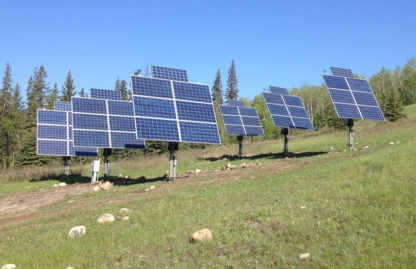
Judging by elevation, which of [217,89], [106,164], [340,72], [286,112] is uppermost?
[217,89]

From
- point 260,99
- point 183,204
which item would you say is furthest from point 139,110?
point 260,99

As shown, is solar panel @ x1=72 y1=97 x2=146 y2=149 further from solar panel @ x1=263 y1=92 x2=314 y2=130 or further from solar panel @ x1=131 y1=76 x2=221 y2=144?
solar panel @ x1=263 y1=92 x2=314 y2=130

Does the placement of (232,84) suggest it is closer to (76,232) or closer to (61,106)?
(61,106)

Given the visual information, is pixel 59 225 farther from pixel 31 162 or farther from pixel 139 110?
pixel 31 162

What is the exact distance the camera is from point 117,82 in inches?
4860

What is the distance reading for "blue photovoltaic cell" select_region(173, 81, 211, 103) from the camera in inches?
942

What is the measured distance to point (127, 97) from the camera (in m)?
116


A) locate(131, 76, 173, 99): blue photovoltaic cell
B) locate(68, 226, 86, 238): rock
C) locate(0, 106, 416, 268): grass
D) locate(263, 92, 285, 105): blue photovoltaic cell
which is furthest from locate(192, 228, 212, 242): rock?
locate(263, 92, 285, 105): blue photovoltaic cell

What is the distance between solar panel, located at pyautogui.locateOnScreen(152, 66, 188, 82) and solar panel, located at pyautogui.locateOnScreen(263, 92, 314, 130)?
1063 cm

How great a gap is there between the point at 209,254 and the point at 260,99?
110610 millimetres

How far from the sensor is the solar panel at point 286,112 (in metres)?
33.8

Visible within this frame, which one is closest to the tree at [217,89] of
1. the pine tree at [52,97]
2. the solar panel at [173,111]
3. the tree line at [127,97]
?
the tree line at [127,97]

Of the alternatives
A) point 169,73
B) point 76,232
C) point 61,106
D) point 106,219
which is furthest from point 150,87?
point 61,106

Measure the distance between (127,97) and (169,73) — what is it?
305 feet
